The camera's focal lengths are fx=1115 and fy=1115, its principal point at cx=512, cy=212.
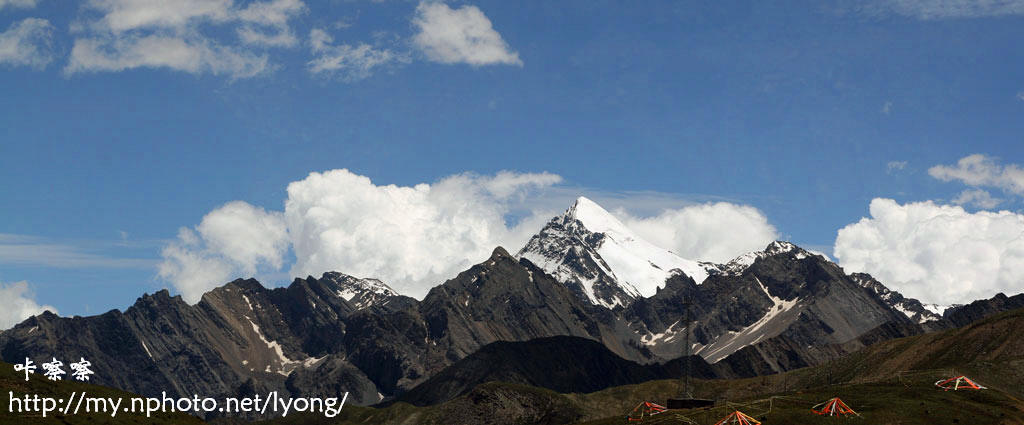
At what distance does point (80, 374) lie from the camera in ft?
642

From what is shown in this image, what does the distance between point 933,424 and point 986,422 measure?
9.84 meters

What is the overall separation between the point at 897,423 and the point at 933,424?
656cm

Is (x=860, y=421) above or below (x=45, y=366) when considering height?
below

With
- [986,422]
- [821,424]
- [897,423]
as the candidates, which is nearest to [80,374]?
[821,424]

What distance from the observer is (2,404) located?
195625 mm

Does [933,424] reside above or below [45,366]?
below

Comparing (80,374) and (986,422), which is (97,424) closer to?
(80,374)

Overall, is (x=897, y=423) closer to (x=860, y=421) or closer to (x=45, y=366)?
(x=860, y=421)

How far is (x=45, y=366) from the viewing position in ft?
639

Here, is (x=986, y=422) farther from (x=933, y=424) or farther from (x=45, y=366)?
(x=45, y=366)

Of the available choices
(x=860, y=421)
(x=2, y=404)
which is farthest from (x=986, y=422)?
(x=2, y=404)

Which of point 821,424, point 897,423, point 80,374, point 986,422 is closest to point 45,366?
point 80,374

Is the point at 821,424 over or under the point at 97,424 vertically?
under

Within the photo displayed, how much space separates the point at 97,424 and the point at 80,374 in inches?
409
